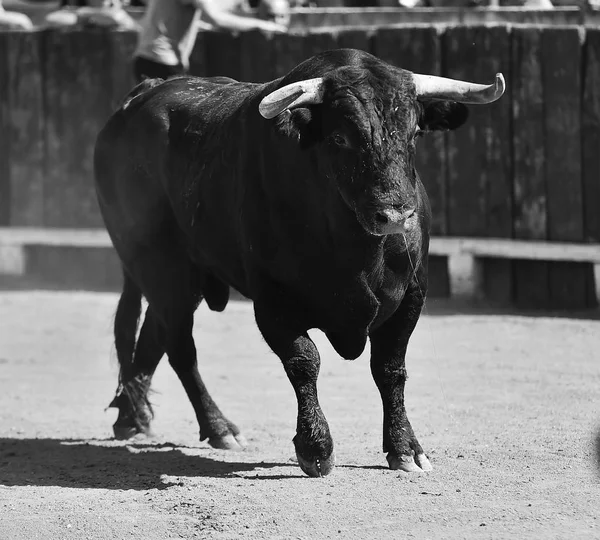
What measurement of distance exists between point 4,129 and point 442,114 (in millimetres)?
7574

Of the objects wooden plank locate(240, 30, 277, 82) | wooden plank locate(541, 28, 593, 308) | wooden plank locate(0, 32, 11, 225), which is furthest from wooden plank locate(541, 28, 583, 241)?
wooden plank locate(0, 32, 11, 225)

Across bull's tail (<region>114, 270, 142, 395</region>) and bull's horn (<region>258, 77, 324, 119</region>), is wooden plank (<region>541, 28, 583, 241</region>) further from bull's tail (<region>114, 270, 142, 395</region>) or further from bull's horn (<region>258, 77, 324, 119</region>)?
bull's horn (<region>258, 77, 324, 119</region>)

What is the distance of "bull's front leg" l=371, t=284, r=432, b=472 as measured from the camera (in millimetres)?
6031

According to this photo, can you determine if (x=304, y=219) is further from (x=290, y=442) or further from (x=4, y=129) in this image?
(x=4, y=129)

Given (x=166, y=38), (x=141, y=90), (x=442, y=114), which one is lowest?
(x=166, y=38)

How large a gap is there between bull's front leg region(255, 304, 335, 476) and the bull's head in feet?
2.23

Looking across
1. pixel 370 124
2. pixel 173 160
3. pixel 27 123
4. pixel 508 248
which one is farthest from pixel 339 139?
pixel 27 123

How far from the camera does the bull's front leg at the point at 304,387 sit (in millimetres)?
5812

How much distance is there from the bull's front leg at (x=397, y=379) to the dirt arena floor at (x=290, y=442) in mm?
124

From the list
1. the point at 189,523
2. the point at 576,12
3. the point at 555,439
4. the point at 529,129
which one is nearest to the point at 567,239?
the point at 529,129

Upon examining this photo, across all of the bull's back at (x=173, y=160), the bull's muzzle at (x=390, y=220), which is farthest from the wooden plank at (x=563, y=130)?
the bull's muzzle at (x=390, y=220)

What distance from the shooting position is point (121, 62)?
12273 millimetres

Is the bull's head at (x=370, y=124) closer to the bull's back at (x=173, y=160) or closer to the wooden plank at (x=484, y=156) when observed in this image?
the bull's back at (x=173, y=160)

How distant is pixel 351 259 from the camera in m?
5.79
